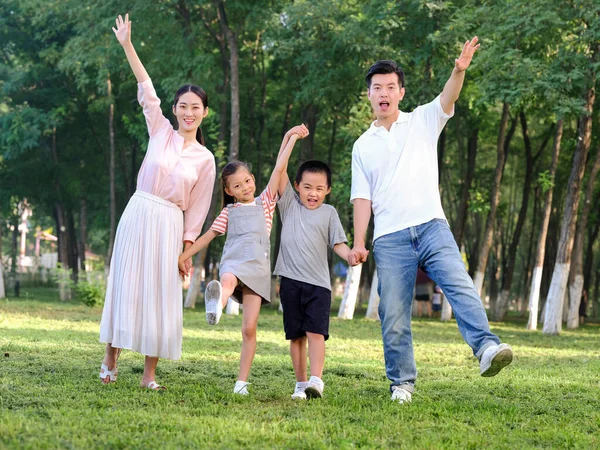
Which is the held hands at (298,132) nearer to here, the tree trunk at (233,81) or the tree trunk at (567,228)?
the tree trunk at (567,228)

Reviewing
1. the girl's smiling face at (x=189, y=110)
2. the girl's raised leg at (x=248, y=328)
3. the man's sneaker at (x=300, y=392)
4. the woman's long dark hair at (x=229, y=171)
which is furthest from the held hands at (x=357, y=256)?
the girl's smiling face at (x=189, y=110)

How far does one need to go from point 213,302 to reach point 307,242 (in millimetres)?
974

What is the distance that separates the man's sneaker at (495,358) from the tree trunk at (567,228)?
1552cm

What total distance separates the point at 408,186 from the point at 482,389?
92.3 inches

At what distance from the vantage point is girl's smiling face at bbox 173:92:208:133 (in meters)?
7.69

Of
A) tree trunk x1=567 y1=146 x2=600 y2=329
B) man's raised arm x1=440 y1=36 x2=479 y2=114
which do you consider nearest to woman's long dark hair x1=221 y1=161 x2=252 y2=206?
man's raised arm x1=440 y1=36 x2=479 y2=114

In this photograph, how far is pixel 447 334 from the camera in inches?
763

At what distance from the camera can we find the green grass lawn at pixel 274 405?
5410 millimetres

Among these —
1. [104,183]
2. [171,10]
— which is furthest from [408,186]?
[104,183]

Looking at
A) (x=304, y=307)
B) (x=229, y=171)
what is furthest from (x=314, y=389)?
(x=229, y=171)

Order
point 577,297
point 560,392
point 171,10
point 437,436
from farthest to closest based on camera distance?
point 171,10 → point 577,297 → point 560,392 → point 437,436

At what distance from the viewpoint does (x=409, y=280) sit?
708 centimetres

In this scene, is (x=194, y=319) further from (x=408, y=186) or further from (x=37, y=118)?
(x=408, y=186)

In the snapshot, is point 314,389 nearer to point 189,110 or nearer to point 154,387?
point 154,387
